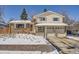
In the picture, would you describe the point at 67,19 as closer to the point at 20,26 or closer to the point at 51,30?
the point at 51,30

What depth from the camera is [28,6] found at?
5430mm

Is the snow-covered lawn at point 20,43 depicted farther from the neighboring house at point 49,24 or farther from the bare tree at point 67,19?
the bare tree at point 67,19

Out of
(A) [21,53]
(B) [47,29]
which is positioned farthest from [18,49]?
(B) [47,29]

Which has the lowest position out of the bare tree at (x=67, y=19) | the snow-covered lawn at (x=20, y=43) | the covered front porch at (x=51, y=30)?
the snow-covered lawn at (x=20, y=43)

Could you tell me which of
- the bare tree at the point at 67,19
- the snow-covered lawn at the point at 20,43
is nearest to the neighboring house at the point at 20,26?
the snow-covered lawn at the point at 20,43

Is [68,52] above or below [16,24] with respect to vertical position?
below

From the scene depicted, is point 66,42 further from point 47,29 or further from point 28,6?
point 28,6

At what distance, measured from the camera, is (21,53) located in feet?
17.9

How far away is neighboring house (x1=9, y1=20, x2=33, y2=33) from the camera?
5.45 m

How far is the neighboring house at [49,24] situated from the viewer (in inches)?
215

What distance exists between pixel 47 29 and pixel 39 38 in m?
0.14

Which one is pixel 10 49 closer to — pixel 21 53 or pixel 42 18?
pixel 21 53

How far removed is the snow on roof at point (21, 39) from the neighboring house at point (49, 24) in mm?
85

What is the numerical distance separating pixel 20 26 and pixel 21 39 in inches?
6.1
